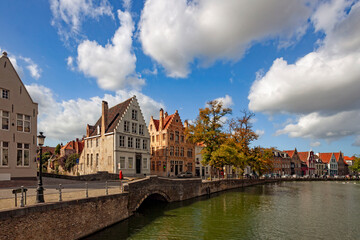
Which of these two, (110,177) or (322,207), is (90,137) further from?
(322,207)

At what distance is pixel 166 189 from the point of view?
26.3 meters

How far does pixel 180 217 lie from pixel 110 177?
1403 centimetres

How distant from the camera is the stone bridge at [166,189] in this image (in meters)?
20.4

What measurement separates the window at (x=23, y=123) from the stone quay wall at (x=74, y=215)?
40.4 ft

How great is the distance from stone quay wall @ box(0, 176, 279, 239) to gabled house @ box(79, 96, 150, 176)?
15406 mm

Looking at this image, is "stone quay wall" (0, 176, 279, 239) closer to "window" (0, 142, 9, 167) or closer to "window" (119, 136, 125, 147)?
"window" (0, 142, 9, 167)

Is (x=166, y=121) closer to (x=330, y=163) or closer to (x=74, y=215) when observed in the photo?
(x=74, y=215)

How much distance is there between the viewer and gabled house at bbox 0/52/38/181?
21391mm

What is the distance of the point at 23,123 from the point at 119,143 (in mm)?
16729

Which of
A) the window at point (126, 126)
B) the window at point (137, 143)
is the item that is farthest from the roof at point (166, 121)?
the window at point (126, 126)

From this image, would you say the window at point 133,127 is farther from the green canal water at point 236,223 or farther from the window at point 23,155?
the window at point 23,155

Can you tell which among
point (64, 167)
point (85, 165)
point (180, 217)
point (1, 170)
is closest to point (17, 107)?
point (1, 170)

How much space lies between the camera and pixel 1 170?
20844mm

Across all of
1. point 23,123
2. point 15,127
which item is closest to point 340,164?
point 23,123
